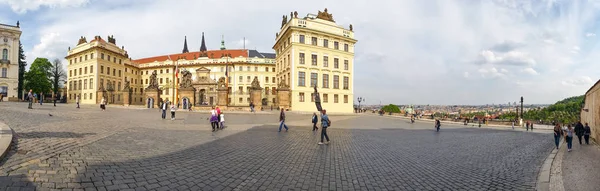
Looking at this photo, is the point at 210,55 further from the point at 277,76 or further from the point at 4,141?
the point at 4,141

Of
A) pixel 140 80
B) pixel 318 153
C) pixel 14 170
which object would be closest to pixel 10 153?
pixel 14 170

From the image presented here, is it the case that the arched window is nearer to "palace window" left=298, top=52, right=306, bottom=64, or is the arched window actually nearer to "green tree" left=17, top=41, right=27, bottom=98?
"green tree" left=17, top=41, right=27, bottom=98

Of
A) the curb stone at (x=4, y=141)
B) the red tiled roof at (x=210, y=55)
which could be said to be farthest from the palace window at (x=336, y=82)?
the curb stone at (x=4, y=141)

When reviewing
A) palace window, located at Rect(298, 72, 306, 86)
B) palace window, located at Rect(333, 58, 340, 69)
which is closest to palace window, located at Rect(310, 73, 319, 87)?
palace window, located at Rect(298, 72, 306, 86)

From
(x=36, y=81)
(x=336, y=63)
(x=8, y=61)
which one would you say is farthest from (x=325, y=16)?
(x=8, y=61)

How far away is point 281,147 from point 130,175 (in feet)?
16.1

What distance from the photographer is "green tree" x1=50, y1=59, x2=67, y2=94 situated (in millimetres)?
66375

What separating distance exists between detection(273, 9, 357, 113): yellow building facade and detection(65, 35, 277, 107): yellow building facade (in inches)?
207

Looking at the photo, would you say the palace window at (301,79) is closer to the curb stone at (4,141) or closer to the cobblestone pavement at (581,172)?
the cobblestone pavement at (581,172)

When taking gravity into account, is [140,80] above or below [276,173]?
above

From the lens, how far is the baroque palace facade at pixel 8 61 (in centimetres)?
4762

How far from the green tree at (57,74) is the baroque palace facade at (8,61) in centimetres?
1799

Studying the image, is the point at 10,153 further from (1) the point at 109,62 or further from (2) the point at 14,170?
(1) the point at 109,62

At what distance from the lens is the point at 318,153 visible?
852 cm
